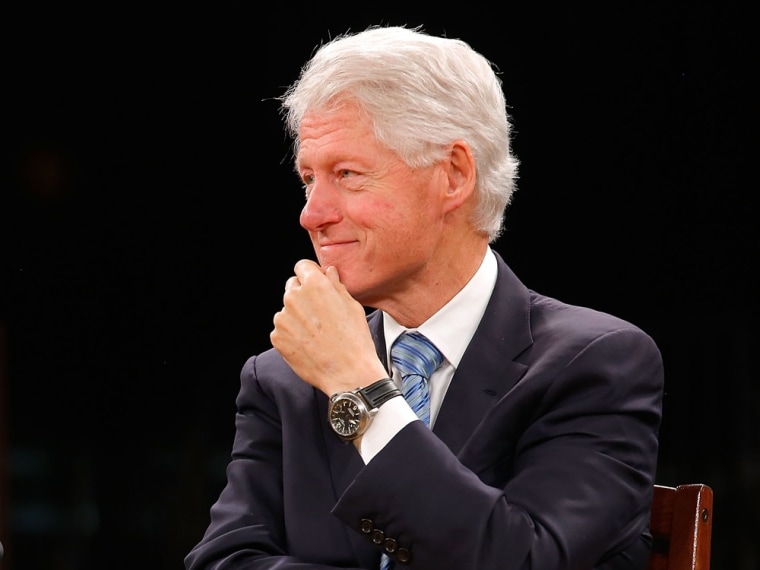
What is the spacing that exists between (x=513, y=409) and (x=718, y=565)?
278 centimetres

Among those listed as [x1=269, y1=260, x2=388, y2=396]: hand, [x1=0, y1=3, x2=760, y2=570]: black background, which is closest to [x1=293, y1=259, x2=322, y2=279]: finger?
[x1=269, y1=260, x2=388, y2=396]: hand

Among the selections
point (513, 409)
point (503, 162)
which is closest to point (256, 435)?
point (513, 409)

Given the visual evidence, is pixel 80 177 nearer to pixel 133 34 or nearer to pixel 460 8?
pixel 133 34

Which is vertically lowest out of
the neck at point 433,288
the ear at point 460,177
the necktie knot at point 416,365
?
the necktie knot at point 416,365

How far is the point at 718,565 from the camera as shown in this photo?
4352mm

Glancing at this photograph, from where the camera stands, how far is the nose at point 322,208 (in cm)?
198

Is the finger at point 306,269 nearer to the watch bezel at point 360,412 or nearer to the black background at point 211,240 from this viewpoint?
the watch bezel at point 360,412

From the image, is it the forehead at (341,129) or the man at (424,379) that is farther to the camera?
the forehead at (341,129)

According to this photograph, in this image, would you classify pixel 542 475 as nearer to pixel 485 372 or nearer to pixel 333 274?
pixel 485 372

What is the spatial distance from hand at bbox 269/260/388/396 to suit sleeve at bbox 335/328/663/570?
0.14 m

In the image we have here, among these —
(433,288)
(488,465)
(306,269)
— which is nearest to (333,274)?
(306,269)

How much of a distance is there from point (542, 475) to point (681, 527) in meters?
0.31

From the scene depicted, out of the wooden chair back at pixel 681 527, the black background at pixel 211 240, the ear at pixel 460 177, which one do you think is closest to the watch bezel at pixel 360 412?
the ear at pixel 460 177

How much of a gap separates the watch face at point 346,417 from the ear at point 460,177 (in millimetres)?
403
